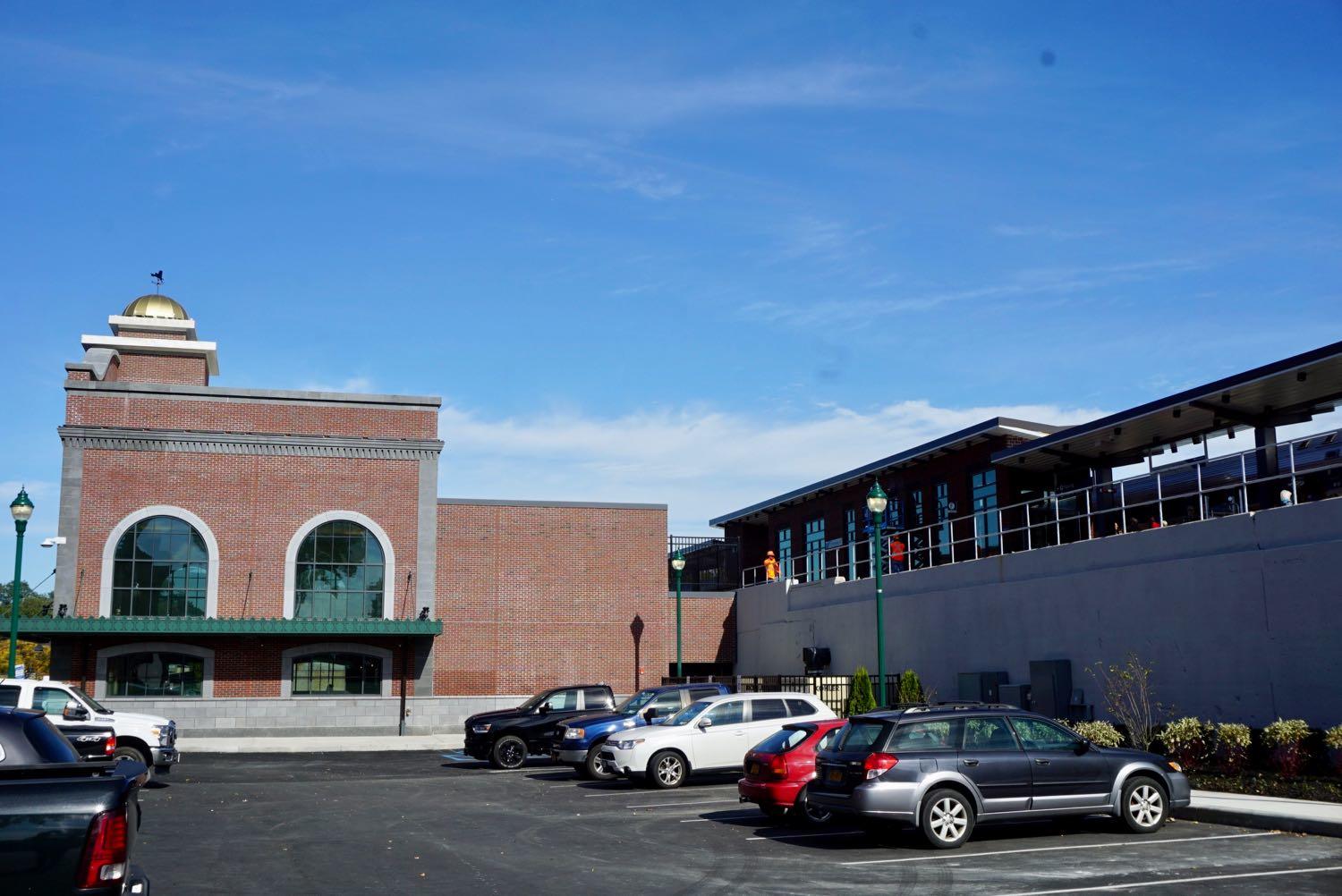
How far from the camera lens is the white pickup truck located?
20.4m

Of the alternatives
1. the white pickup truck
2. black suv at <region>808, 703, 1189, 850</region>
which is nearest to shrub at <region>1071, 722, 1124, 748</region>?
black suv at <region>808, 703, 1189, 850</region>

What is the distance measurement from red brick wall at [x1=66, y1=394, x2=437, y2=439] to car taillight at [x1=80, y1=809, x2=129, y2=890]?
32.5 metres

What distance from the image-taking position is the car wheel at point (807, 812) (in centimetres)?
1524

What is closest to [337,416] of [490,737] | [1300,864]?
[490,737]

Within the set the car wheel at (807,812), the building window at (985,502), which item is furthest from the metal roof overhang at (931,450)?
the car wheel at (807,812)

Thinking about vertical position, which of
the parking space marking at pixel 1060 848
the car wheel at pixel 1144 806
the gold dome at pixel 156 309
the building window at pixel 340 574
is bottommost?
the parking space marking at pixel 1060 848

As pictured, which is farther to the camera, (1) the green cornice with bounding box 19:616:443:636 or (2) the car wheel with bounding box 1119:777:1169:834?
(1) the green cornice with bounding box 19:616:443:636

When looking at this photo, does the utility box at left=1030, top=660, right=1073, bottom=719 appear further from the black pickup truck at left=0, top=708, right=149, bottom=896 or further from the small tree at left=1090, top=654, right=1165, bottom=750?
the black pickup truck at left=0, top=708, right=149, bottom=896

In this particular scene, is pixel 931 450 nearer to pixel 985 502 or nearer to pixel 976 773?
pixel 985 502

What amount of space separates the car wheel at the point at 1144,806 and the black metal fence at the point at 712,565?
3240cm

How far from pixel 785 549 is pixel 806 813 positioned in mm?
32330

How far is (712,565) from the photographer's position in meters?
48.8

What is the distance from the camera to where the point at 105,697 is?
117ft

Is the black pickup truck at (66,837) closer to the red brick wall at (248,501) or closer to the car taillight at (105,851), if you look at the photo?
the car taillight at (105,851)
